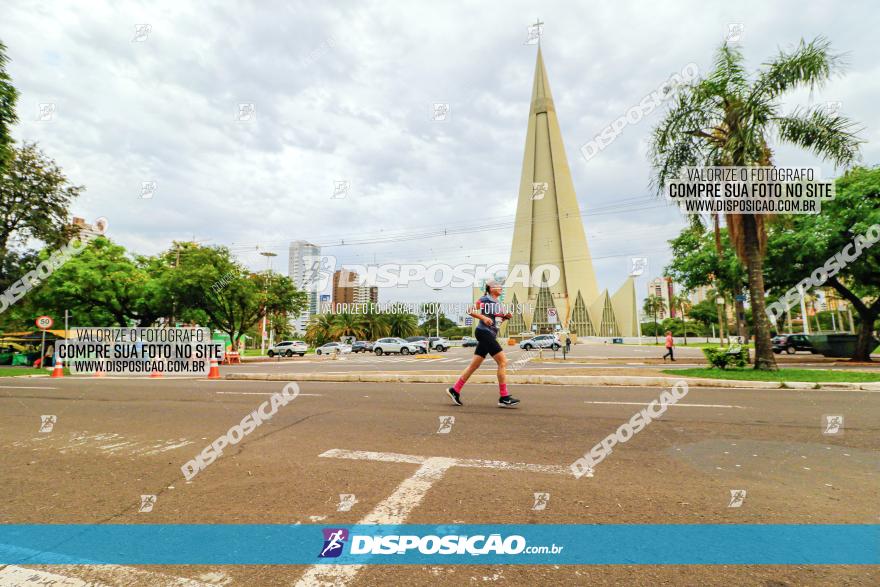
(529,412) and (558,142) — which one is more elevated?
(558,142)

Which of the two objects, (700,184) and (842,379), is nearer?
(842,379)

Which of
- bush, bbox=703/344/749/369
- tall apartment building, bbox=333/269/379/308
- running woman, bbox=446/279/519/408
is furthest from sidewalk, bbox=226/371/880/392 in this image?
tall apartment building, bbox=333/269/379/308

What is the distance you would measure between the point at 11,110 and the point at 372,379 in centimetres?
1161

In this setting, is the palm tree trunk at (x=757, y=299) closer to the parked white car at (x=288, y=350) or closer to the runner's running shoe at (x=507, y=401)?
the runner's running shoe at (x=507, y=401)

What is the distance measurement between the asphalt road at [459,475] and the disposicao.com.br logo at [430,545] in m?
0.17

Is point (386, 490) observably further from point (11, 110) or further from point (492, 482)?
point (11, 110)

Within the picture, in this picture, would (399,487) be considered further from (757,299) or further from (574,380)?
(757,299)

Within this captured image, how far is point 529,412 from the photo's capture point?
641cm

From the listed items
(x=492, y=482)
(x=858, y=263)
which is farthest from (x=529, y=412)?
(x=858, y=263)

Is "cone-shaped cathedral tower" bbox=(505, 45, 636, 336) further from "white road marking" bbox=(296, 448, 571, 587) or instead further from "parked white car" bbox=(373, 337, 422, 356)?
"white road marking" bbox=(296, 448, 571, 587)

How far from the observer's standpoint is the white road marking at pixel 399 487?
206 cm

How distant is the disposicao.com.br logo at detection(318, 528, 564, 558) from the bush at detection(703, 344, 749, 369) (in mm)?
13181

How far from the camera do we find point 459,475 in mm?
3467

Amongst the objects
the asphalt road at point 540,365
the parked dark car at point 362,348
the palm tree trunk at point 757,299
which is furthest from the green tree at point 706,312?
the palm tree trunk at point 757,299
